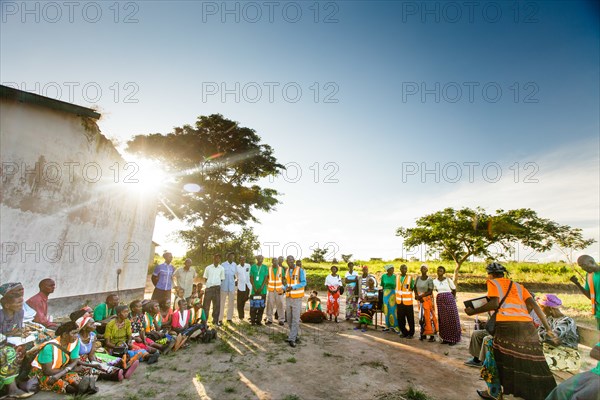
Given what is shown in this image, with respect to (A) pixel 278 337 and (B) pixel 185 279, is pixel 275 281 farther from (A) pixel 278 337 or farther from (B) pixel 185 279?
(B) pixel 185 279

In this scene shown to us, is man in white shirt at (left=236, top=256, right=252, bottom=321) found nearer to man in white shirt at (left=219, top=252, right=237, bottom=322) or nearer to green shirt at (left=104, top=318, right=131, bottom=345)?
man in white shirt at (left=219, top=252, right=237, bottom=322)

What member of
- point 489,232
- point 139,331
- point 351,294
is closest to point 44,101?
point 139,331

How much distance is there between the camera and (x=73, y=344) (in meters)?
4.64

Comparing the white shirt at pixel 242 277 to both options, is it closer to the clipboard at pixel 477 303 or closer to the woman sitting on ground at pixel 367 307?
the woman sitting on ground at pixel 367 307

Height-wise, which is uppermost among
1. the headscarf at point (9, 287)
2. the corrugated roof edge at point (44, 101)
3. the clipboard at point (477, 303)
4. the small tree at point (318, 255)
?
the corrugated roof edge at point (44, 101)

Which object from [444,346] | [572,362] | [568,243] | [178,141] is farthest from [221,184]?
[568,243]

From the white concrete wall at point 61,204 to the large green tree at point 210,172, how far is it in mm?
8816

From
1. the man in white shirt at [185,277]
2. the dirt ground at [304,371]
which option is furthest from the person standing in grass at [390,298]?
the man in white shirt at [185,277]

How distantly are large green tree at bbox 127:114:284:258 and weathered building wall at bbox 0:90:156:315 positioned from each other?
343 inches

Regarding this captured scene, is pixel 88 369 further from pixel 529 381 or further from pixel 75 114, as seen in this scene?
pixel 75 114

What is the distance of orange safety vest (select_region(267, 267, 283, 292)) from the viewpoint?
9.48 meters

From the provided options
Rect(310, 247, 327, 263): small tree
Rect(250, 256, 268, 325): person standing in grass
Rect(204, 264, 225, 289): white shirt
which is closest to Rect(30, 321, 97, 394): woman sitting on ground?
Rect(204, 264, 225, 289): white shirt

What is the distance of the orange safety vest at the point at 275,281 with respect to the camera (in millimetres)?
9478

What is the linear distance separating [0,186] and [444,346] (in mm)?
11803
